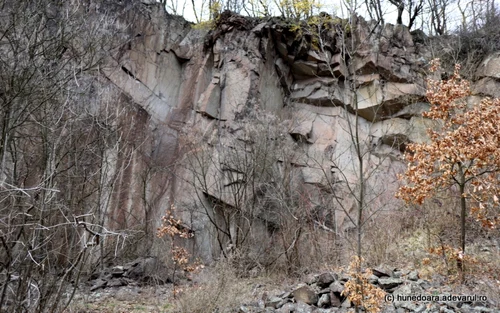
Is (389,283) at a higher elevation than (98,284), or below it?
higher

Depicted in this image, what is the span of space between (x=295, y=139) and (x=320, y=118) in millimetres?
1161

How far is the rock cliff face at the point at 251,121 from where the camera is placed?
10281 mm

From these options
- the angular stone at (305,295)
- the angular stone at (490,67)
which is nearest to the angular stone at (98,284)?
the angular stone at (305,295)

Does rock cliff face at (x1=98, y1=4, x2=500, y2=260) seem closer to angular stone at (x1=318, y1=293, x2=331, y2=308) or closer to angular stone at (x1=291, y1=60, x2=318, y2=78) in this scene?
angular stone at (x1=291, y1=60, x2=318, y2=78)

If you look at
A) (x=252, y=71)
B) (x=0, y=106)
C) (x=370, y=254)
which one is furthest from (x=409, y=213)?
(x=0, y=106)

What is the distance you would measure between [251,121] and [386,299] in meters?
6.96

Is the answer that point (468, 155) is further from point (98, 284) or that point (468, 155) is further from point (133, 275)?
point (98, 284)

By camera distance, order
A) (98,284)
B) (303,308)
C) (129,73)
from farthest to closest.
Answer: (129,73)
(98,284)
(303,308)

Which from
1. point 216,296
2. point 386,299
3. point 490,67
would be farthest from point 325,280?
point 490,67

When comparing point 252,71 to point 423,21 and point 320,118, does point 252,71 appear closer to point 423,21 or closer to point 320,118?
point 320,118

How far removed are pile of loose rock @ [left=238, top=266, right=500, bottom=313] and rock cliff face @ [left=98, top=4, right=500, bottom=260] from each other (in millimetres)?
2690

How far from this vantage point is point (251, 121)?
1130cm

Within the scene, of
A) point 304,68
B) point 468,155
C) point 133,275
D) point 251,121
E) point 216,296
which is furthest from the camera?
point 304,68

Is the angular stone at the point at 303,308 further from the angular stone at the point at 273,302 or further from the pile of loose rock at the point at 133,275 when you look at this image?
the pile of loose rock at the point at 133,275
